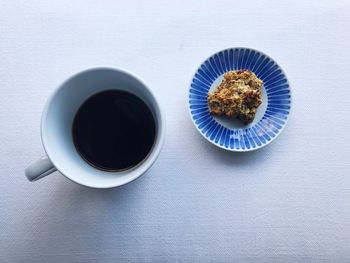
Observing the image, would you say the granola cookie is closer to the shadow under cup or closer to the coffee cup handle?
the shadow under cup

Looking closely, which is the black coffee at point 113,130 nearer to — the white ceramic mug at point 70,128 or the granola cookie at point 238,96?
the white ceramic mug at point 70,128

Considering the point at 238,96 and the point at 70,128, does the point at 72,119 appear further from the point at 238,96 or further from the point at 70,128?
the point at 238,96

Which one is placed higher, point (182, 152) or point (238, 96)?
point (238, 96)

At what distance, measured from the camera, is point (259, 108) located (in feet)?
2.40

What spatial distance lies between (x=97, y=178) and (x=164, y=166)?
7.1 inches

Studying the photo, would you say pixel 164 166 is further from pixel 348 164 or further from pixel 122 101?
pixel 348 164

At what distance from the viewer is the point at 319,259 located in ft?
2.38

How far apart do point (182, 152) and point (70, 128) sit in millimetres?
231

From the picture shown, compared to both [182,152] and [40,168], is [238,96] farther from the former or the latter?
[40,168]

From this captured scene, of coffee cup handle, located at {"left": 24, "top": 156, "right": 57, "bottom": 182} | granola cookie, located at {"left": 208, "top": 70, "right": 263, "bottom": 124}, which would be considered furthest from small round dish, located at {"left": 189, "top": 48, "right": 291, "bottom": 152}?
coffee cup handle, located at {"left": 24, "top": 156, "right": 57, "bottom": 182}

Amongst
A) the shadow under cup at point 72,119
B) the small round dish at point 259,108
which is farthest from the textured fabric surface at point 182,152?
the shadow under cup at point 72,119

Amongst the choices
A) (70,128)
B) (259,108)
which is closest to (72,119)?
(70,128)

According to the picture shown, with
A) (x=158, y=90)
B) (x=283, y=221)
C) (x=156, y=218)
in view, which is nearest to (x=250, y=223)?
(x=283, y=221)

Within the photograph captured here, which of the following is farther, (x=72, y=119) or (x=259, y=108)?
(x=259, y=108)
